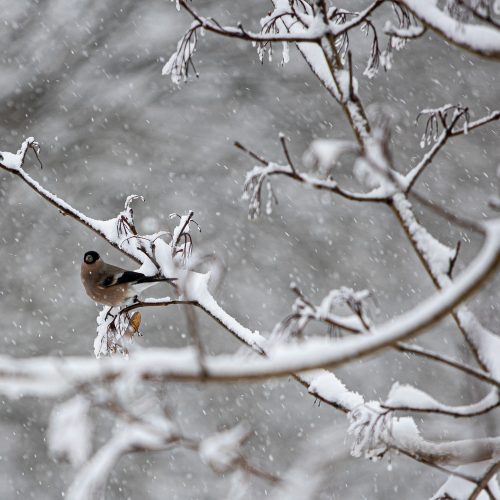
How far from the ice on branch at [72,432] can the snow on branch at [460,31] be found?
1.13m

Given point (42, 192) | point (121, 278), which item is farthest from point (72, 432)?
point (121, 278)

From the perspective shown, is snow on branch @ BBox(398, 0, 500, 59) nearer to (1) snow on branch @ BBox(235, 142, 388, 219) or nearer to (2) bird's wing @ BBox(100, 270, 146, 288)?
(1) snow on branch @ BBox(235, 142, 388, 219)

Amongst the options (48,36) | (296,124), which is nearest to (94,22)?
(48,36)

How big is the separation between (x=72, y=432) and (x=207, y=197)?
1026 cm

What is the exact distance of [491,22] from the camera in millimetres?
1596

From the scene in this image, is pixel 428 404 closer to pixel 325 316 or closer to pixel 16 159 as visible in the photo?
pixel 325 316

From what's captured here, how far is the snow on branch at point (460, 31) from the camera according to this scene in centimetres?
158

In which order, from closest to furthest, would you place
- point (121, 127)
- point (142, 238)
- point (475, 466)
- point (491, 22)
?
point (491, 22)
point (475, 466)
point (142, 238)
point (121, 127)

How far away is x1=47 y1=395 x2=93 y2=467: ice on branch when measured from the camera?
3.55 ft

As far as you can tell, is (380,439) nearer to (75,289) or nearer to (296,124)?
(75,289)

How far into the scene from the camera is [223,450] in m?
1.23

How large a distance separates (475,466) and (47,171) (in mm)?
10020

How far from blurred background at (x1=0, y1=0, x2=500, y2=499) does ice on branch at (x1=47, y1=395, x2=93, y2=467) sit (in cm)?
822

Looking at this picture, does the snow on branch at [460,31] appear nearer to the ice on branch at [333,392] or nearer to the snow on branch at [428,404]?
the snow on branch at [428,404]
